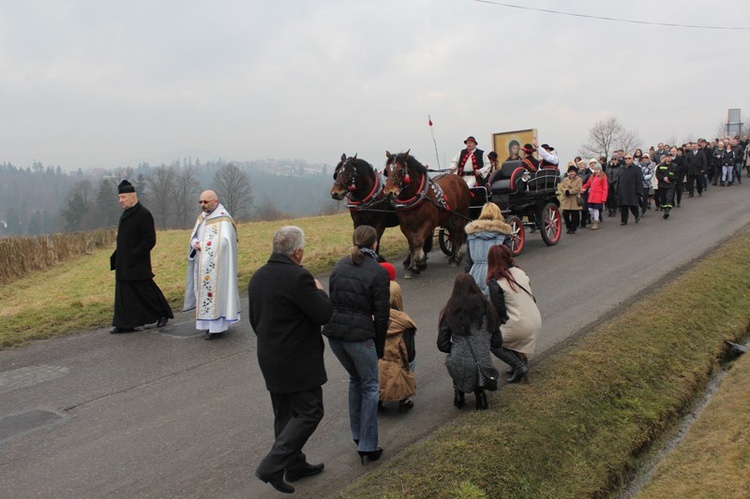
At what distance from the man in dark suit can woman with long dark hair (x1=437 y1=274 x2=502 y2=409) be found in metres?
→ 1.41

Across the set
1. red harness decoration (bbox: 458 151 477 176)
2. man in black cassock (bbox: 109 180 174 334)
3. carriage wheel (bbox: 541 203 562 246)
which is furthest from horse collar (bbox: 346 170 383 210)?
carriage wheel (bbox: 541 203 562 246)

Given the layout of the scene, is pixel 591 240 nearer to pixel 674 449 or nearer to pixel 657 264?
pixel 657 264

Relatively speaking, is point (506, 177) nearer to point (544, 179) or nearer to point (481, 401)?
point (544, 179)

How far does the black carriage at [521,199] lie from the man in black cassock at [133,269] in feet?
21.9

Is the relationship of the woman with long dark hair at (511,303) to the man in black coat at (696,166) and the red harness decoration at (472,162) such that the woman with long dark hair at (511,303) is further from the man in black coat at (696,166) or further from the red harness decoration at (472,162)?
the man in black coat at (696,166)

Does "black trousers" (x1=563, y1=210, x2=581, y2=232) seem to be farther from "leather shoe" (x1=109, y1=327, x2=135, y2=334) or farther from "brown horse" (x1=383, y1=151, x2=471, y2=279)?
"leather shoe" (x1=109, y1=327, x2=135, y2=334)

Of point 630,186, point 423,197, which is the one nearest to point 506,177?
point 423,197

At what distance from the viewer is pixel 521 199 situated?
12695 millimetres

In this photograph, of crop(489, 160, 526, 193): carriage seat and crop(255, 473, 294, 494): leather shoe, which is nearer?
crop(255, 473, 294, 494): leather shoe

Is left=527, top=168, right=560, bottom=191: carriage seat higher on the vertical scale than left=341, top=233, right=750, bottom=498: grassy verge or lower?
higher

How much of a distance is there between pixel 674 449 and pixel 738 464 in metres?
0.66

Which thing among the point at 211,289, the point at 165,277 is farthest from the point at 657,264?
the point at 165,277

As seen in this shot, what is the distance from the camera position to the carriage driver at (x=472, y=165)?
13.0m

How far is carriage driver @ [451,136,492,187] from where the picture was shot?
12992mm
